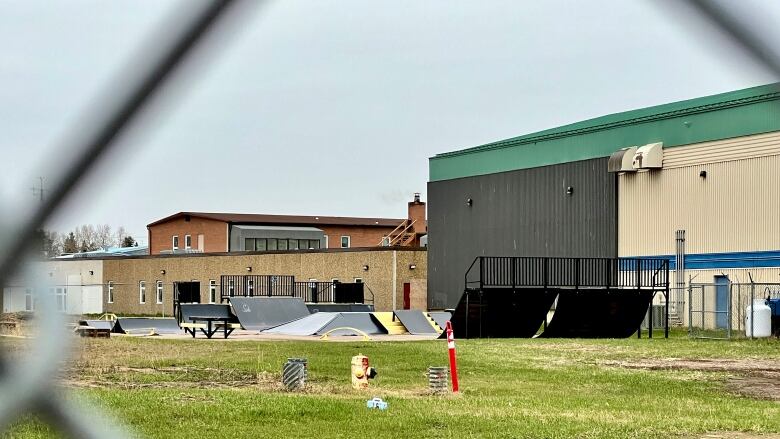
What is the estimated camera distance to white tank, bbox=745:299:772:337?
3125 cm

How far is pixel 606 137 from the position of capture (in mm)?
43969

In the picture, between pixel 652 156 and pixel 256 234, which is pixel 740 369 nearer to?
pixel 652 156

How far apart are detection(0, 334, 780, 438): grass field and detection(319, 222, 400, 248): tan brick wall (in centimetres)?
5403

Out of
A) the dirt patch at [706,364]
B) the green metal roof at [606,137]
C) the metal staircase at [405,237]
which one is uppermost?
the green metal roof at [606,137]

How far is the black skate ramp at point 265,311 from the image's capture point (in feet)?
122

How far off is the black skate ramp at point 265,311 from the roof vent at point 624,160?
40.8ft

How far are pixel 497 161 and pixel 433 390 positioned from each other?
3550 centimetres

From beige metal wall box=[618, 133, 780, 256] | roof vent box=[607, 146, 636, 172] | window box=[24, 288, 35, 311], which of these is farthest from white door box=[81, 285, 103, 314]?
roof vent box=[607, 146, 636, 172]

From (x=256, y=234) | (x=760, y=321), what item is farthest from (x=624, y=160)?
(x=256, y=234)

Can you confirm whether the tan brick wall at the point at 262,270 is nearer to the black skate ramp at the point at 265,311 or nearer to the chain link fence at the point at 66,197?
the black skate ramp at the point at 265,311

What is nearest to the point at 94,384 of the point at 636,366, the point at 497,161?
the point at 636,366

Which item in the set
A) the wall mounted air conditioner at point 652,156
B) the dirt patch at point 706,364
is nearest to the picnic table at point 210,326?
the dirt patch at point 706,364

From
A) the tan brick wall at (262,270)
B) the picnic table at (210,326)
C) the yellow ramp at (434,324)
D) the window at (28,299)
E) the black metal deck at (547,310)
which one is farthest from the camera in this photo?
the tan brick wall at (262,270)

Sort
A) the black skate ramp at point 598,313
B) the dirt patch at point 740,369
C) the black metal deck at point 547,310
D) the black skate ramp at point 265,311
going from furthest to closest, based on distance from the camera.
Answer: the black skate ramp at point 265,311 < the black skate ramp at point 598,313 < the black metal deck at point 547,310 < the dirt patch at point 740,369
